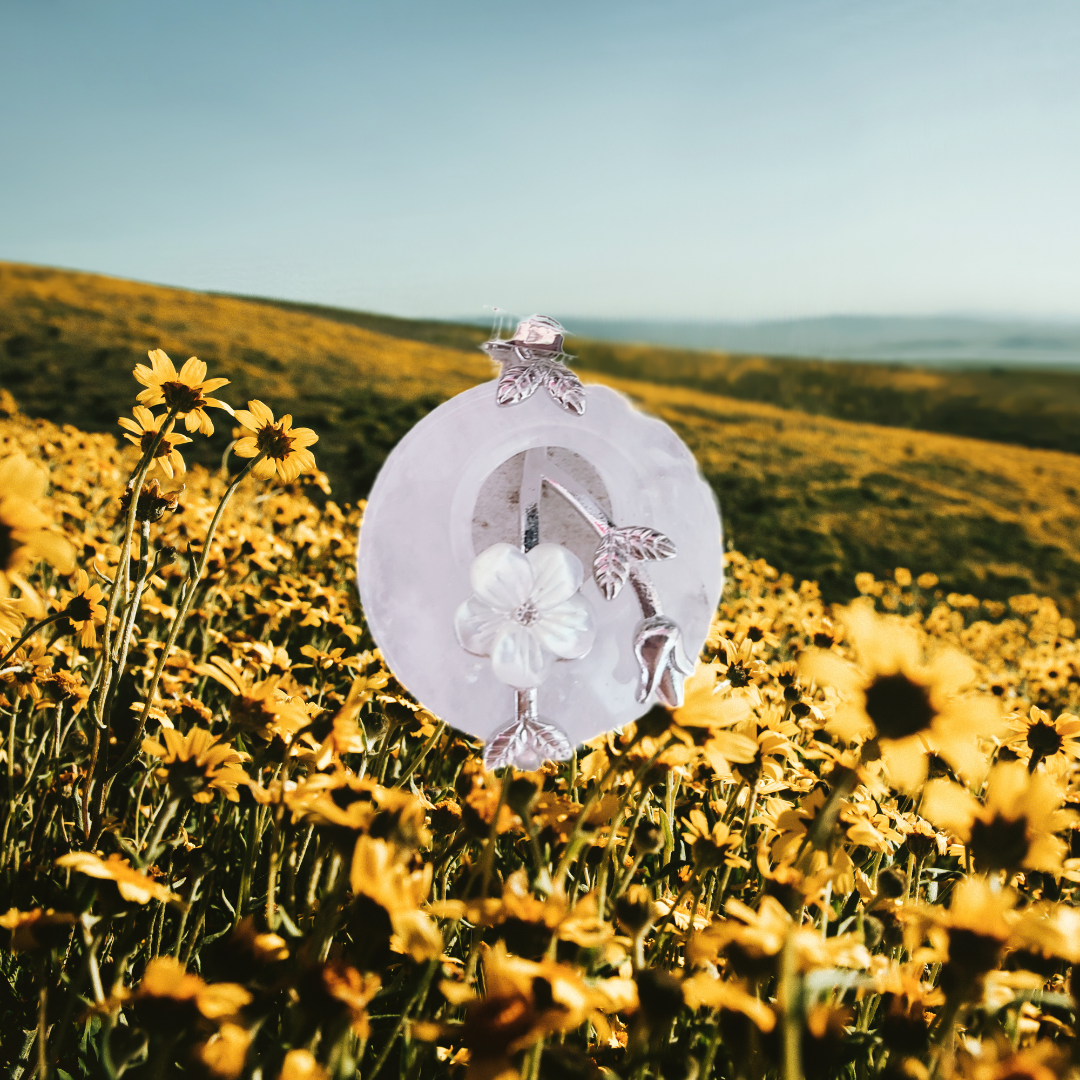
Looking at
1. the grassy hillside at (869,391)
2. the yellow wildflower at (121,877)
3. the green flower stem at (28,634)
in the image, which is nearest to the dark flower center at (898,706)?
the yellow wildflower at (121,877)

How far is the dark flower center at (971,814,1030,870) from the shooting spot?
Answer: 628 mm

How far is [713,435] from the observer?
52.3 feet

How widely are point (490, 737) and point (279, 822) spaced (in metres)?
0.23

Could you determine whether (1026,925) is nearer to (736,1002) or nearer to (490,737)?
(736,1002)

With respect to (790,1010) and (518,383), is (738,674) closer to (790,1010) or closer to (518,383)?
(518,383)

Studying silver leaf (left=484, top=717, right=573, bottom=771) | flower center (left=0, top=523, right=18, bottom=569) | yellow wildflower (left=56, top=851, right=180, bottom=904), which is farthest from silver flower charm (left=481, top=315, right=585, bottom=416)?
yellow wildflower (left=56, top=851, right=180, bottom=904)

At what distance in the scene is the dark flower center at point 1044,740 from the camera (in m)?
1.23

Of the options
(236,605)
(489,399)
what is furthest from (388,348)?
(489,399)

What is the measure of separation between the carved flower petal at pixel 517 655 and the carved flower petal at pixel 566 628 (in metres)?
0.01

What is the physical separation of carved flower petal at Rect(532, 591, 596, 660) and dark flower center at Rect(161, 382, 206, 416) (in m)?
0.69

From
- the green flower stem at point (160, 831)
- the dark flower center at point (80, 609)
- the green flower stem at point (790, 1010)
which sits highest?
→ the dark flower center at point (80, 609)

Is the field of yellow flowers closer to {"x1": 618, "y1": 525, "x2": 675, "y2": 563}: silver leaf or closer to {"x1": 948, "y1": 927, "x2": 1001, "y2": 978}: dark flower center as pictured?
{"x1": 948, "y1": 927, "x2": 1001, "y2": 978}: dark flower center

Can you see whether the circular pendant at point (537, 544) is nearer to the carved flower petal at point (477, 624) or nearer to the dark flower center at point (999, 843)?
the carved flower petal at point (477, 624)

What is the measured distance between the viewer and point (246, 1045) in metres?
0.49
